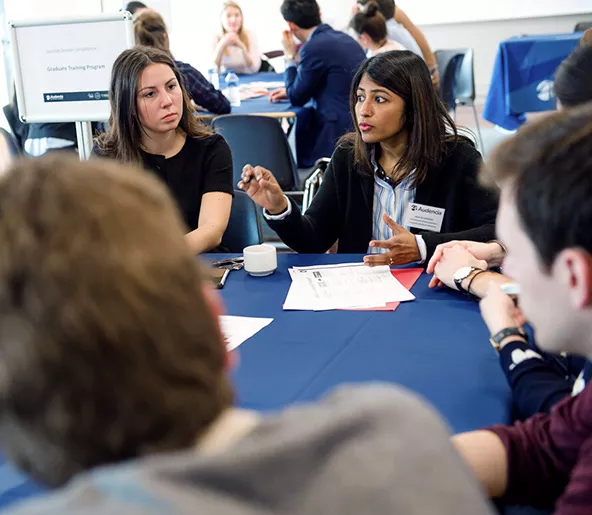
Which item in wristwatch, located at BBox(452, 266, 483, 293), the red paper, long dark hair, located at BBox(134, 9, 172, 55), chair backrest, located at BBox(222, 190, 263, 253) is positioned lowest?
chair backrest, located at BBox(222, 190, 263, 253)

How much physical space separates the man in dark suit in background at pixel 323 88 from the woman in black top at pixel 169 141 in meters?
1.95

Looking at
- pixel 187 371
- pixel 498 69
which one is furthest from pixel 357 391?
pixel 498 69

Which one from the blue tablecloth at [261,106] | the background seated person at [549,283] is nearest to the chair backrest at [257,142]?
the blue tablecloth at [261,106]

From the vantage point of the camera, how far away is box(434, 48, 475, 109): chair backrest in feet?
20.3

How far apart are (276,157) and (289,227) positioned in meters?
1.70

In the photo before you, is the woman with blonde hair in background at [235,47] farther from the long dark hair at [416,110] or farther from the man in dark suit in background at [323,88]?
the long dark hair at [416,110]

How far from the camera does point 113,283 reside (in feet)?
1.60

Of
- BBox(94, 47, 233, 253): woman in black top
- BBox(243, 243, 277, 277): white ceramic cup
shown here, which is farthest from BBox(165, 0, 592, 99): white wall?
BBox(243, 243, 277, 277): white ceramic cup

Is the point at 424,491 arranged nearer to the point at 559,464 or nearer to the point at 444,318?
the point at 559,464

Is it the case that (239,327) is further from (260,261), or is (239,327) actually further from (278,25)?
(278,25)

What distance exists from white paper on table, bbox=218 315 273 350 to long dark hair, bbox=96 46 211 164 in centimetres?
103

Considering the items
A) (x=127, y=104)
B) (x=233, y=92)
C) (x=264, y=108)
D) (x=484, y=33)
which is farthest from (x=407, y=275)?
(x=484, y=33)

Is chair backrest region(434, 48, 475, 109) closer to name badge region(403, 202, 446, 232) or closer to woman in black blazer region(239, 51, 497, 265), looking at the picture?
woman in black blazer region(239, 51, 497, 265)

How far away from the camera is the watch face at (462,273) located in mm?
1671
